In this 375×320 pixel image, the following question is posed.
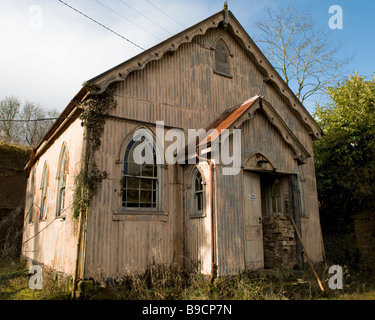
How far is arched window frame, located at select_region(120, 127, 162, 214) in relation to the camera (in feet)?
29.7

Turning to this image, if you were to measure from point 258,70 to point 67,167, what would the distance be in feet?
26.8

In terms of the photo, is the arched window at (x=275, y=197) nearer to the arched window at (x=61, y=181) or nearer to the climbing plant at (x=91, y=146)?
the climbing plant at (x=91, y=146)

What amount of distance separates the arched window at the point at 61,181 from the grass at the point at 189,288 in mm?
2220

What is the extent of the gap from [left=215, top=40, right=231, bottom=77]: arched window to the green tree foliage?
6935 mm

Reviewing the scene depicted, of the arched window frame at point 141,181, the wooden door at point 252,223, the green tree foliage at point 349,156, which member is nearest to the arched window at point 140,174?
the arched window frame at point 141,181

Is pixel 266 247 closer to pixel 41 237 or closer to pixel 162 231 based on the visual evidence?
pixel 162 231

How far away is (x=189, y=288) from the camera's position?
318 inches

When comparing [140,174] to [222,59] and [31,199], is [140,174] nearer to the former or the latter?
[222,59]

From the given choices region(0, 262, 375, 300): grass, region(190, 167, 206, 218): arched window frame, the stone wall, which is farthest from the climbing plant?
the stone wall

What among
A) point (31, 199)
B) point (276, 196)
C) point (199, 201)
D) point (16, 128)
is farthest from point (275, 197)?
point (16, 128)

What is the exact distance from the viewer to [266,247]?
10.3m

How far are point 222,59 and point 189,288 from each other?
817cm

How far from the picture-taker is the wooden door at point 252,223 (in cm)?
945
